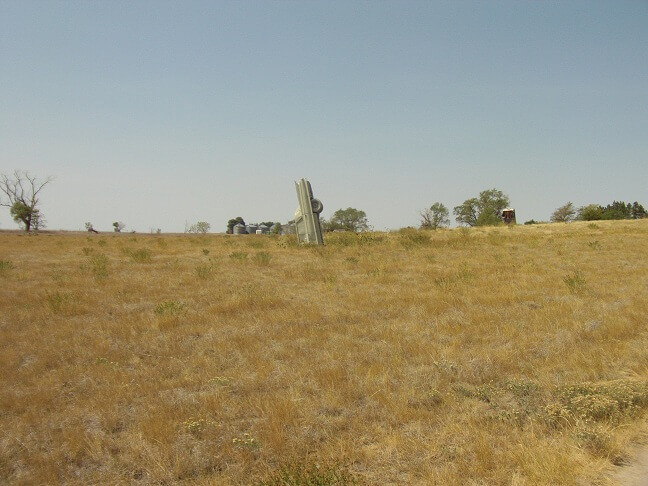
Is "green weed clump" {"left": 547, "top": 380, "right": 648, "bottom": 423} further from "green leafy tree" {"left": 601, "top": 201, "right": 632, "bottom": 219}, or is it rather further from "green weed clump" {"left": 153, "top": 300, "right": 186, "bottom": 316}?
"green leafy tree" {"left": 601, "top": 201, "right": 632, "bottom": 219}

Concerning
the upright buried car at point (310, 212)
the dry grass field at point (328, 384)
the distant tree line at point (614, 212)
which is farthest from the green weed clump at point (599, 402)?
the distant tree line at point (614, 212)

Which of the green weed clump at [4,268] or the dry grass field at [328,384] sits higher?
the green weed clump at [4,268]

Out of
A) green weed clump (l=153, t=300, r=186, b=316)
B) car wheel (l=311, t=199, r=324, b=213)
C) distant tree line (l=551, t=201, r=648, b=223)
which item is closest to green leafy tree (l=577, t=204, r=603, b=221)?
distant tree line (l=551, t=201, r=648, b=223)

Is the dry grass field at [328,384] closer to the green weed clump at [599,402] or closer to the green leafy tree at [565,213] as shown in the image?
the green weed clump at [599,402]

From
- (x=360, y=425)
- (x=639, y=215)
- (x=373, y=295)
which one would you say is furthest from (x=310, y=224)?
(x=639, y=215)

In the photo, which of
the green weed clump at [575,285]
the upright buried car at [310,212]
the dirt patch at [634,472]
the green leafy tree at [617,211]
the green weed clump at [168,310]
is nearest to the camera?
the dirt patch at [634,472]

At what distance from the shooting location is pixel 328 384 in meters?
5.16

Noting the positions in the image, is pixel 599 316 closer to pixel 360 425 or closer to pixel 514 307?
pixel 514 307

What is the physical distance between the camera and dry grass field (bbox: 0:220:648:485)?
3576mm

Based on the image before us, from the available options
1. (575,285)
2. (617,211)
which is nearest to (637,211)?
(617,211)

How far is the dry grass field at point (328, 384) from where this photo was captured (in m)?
3.58

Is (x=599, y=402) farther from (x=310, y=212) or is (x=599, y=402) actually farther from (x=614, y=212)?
(x=614, y=212)

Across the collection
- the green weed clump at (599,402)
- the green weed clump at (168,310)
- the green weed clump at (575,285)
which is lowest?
the green weed clump at (599,402)

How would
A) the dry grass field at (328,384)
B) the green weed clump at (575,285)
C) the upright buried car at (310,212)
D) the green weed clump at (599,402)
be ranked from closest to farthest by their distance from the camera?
the dry grass field at (328,384) < the green weed clump at (599,402) < the green weed clump at (575,285) < the upright buried car at (310,212)
